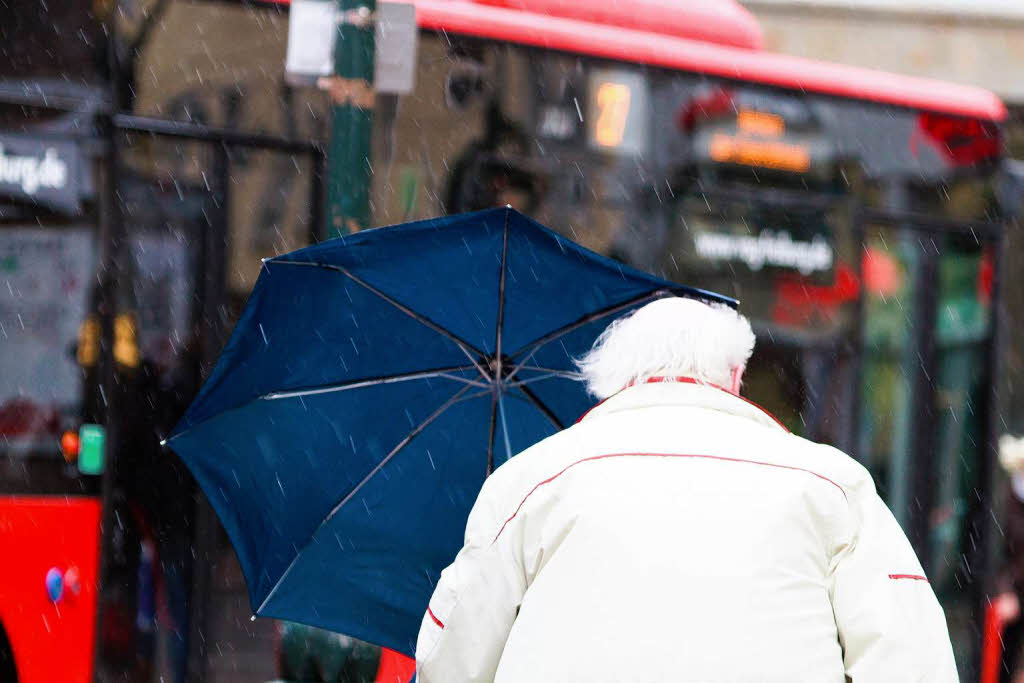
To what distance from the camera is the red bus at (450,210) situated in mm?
4941

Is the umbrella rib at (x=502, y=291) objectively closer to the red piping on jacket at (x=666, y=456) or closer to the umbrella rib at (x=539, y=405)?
the umbrella rib at (x=539, y=405)

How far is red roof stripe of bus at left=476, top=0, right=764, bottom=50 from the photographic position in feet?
21.0

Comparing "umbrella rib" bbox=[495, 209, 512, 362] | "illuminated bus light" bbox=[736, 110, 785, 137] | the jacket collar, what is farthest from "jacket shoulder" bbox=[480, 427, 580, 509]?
"illuminated bus light" bbox=[736, 110, 785, 137]

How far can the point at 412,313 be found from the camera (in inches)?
129

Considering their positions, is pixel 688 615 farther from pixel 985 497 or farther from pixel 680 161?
pixel 985 497

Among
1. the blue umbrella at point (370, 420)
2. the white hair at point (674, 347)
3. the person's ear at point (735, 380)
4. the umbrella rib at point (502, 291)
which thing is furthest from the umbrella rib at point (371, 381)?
the person's ear at point (735, 380)

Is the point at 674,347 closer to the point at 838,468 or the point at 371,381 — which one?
the point at 838,468

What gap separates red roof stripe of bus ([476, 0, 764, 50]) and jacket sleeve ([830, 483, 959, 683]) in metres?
4.52

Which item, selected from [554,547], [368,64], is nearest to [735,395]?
[554,547]

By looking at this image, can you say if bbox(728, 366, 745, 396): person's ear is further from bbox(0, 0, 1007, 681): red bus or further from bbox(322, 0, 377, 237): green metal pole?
Result: bbox(0, 0, 1007, 681): red bus

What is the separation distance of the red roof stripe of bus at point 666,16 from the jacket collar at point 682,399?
13.8ft

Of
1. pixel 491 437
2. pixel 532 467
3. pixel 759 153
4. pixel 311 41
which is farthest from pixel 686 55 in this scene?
pixel 532 467

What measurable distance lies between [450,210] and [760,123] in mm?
1829

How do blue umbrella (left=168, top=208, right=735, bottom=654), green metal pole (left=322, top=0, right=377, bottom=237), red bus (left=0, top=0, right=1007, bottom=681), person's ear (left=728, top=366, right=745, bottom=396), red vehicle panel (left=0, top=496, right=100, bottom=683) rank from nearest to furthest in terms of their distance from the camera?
person's ear (left=728, top=366, right=745, bottom=396) → blue umbrella (left=168, top=208, right=735, bottom=654) → green metal pole (left=322, top=0, right=377, bottom=237) → red vehicle panel (left=0, top=496, right=100, bottom=683) → red bus (left=0, top=0, right=1007, bottom=681)
